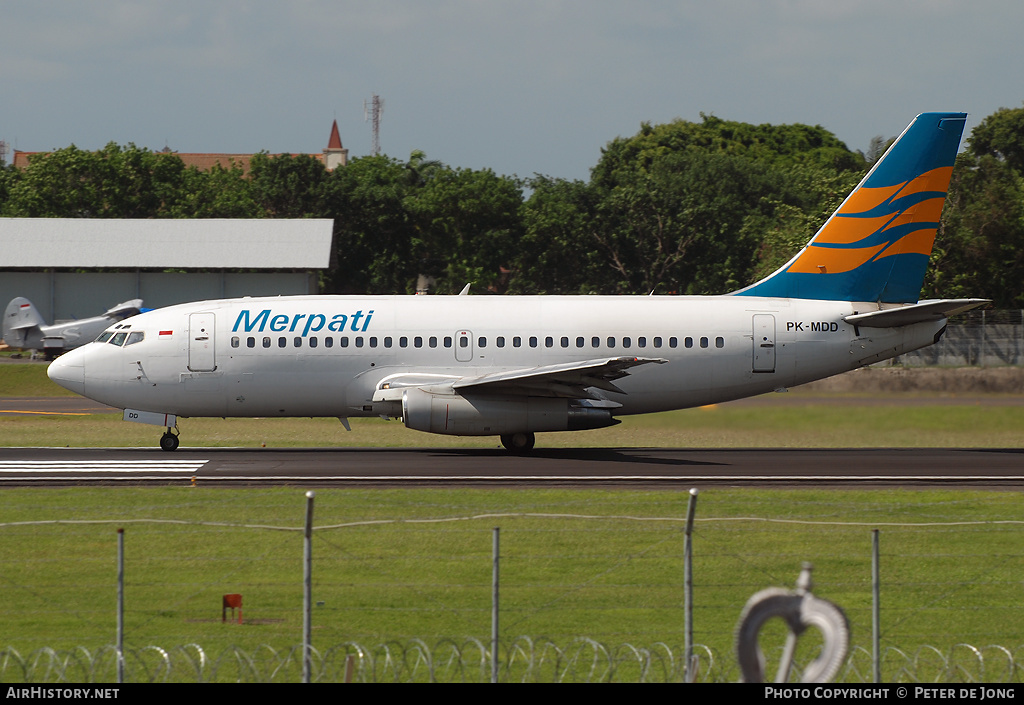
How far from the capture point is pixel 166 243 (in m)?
Answer: 75.6

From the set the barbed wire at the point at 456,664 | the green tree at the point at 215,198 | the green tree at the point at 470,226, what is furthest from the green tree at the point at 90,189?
the barbed wire at the point at 456,664

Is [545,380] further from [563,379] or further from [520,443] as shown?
[520,443]

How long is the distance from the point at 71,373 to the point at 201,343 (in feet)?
11.3

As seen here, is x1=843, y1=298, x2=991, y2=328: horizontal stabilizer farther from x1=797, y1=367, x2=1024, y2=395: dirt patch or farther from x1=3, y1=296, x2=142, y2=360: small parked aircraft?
x1=3, y1=296, x2=142, y2=360: small parked aircraft

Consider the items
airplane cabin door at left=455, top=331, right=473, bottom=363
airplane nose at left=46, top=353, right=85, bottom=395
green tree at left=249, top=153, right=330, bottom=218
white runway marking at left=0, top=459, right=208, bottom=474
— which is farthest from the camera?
green tree at left=249, top=153, right=330, bottom=218

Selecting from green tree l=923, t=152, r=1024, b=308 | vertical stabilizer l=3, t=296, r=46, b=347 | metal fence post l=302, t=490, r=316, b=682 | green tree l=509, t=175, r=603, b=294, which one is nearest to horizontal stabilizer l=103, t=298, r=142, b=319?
vertical stabilizer l=3, t=296, r=46, b=347

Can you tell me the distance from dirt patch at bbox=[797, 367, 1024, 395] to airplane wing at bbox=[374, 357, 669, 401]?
16.4 feet

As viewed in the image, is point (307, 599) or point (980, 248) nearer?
point (307, 599)

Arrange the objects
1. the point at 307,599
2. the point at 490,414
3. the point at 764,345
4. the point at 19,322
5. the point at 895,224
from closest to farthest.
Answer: the point at 307,599 → the point at 490,414 → the point at 764,345 → the point at 895,224 → the point at 19,322

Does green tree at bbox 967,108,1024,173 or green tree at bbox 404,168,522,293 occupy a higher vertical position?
green tree at bbox 967,108,1024,173

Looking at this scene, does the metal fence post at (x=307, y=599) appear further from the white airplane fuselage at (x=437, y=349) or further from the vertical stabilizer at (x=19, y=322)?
the vertical stabilizer at (x=19, y=322)

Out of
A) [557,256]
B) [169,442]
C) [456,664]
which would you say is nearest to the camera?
[456,664]

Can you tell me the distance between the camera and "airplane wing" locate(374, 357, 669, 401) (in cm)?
2877

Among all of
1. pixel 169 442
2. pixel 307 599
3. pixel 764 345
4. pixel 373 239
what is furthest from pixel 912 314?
pixel 373 239
